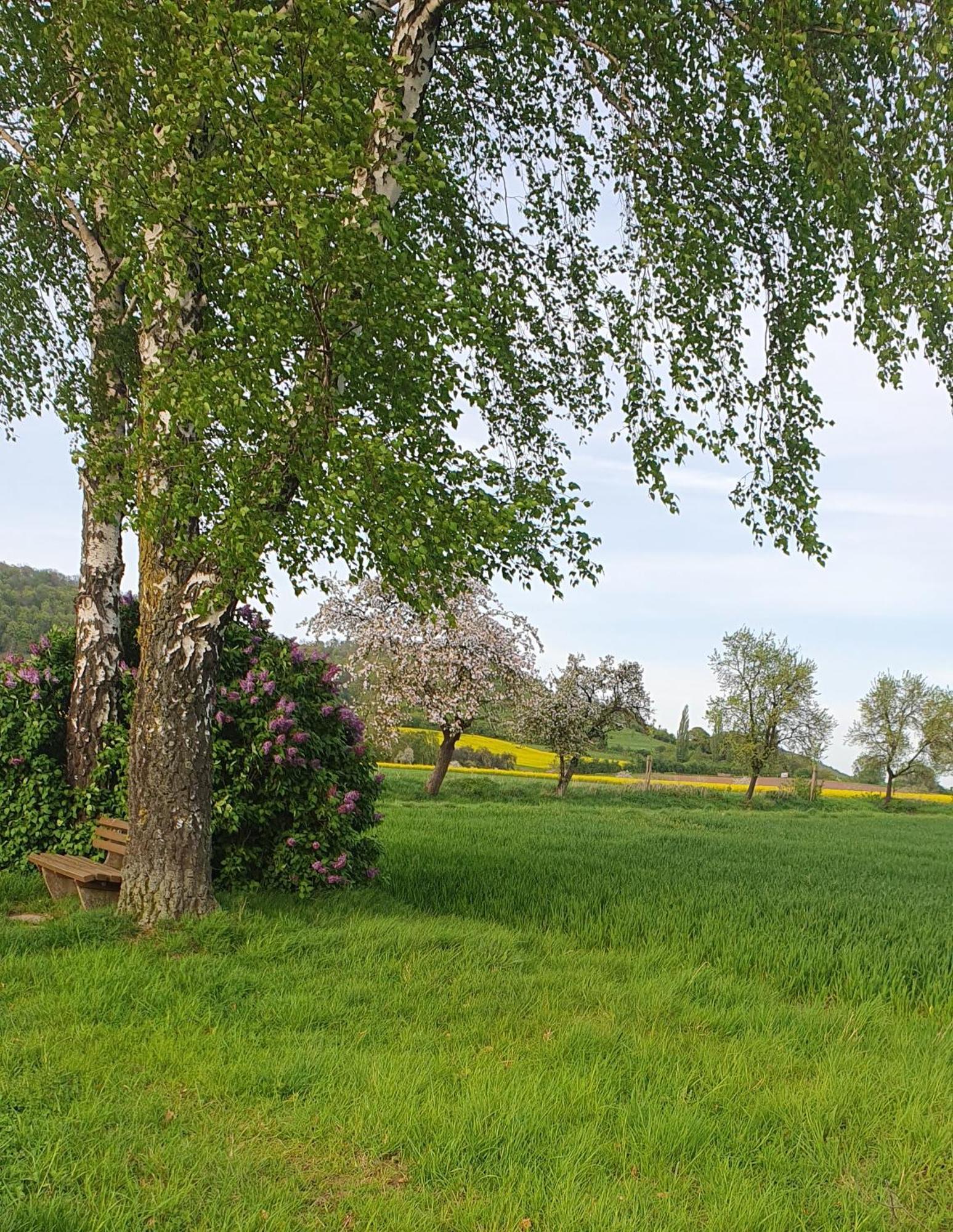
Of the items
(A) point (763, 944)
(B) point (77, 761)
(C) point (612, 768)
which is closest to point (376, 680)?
(B) point (77, 761)

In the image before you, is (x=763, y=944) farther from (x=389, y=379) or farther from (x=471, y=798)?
(x=471, y=798)

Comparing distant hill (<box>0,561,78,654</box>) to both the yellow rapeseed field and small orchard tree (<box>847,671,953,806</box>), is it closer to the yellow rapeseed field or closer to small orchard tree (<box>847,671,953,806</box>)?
the yellow rapeseed field

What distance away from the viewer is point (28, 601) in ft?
217

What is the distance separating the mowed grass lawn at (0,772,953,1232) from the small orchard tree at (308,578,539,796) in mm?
15835

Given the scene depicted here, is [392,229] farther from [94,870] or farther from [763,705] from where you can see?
[763,705]

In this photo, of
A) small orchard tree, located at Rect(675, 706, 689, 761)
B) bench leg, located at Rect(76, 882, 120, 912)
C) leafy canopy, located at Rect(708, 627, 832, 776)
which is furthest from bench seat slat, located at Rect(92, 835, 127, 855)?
small orchard tree, located at Rect(675, 706, 689, 761)

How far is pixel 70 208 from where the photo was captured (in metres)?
8.58

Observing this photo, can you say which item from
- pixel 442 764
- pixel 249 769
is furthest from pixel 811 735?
pixel 249 769

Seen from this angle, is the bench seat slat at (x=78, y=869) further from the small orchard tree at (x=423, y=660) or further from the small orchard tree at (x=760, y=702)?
the small orchard tree at (x=760, y=702)

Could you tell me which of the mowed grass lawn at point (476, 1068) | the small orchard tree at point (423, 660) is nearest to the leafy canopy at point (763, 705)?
the small orchard tree at point (423, 660)

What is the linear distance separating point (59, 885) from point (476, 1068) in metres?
5.10

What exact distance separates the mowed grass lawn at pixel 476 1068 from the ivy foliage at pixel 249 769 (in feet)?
2.25

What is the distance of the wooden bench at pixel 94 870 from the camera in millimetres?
6906

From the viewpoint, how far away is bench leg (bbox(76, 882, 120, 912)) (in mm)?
6941
